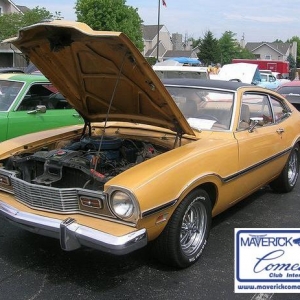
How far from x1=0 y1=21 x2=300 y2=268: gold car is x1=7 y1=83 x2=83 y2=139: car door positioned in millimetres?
1483

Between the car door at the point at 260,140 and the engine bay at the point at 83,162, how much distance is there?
82 cm

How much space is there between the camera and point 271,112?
5270 millimetres

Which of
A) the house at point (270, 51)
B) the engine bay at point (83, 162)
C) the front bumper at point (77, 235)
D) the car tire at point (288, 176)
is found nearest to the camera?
the front bumper at point (77, 235)

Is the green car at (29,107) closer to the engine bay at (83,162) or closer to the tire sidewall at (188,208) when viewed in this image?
the engine bay at (83,162)

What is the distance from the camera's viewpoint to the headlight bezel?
304cm

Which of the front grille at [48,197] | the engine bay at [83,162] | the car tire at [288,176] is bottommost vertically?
the car tire at [288,176]

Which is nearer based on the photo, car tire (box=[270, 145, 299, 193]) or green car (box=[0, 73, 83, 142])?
car tire (box=[270, 145, 299, 193])

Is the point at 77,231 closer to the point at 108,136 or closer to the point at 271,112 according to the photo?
the point at 108,136

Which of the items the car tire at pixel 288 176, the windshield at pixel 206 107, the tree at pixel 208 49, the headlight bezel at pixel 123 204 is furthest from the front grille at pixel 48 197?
the tree at pixel 208 49

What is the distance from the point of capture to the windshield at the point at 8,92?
631cm

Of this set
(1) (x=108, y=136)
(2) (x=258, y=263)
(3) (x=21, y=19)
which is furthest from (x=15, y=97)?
(3) (x=21, y=19)

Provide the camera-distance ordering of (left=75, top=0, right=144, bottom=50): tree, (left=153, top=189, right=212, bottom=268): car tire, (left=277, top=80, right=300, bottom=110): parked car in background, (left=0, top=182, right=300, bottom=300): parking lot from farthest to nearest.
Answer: (left=75, top=0, right=144, bottom=50): tree
(left=277, top=80, right=300, bottom=110): parked car in background
(left=153, top=189, right=212, bottom=268): car tire
(left=0, top=182, right=300, bottom=300): parking lot

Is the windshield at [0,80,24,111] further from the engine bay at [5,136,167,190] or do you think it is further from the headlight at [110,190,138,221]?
the headlight at [110,190,138,221]

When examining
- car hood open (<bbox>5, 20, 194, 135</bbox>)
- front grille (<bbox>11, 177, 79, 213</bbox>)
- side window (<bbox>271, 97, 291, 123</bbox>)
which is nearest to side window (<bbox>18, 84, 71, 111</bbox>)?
car hood open (<bbox>5, 20, 194, 135</bbox>)
